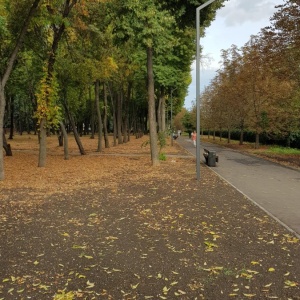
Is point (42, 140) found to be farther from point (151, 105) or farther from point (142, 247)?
point (142, 247)

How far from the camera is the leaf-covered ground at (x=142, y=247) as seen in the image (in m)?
4.20

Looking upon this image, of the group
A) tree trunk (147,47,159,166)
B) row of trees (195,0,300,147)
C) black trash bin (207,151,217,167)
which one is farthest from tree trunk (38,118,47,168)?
row of trees (195,0,300,147)

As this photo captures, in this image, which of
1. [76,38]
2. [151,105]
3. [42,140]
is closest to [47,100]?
[42,140]

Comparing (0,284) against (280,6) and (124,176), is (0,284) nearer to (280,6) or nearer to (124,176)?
(124,176)

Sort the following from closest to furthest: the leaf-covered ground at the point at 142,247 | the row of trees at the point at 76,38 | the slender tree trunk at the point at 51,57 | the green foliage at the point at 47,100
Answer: the leaf-covered ground at the point at 142,247
the row of trees at the point at 76,38
the green foliage at the point at 47,100
the slender tree trunk at the point at 51,57

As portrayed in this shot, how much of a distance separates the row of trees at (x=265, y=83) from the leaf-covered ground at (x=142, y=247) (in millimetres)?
11159

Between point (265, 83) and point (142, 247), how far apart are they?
2543 cm

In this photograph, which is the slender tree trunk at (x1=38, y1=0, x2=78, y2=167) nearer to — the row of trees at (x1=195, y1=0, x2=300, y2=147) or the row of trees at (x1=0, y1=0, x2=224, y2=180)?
the row of trees at (x1=0, y1=0, x2=224, y2=180)

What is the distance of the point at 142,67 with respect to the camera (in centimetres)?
2541

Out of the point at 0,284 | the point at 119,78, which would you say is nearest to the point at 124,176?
the point at 0,284

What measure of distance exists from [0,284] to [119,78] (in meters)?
27.6

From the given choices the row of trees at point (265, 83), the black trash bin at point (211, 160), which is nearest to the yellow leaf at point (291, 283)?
the black trash bin at point (211, 160)

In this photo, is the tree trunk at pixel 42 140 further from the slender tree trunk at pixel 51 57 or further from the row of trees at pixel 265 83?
the row of trees at pixel 265 83

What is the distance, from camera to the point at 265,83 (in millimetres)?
28250
